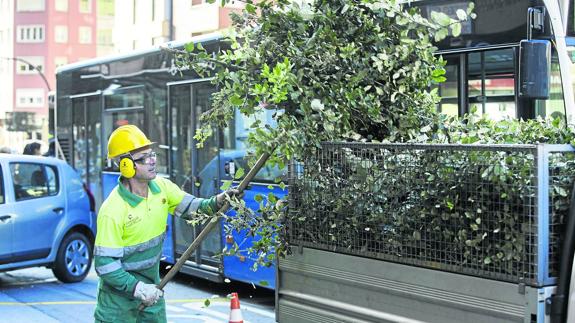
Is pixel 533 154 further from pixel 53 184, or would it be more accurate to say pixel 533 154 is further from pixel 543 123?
pixel 53 184

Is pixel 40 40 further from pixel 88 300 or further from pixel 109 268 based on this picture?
pixel 109 268

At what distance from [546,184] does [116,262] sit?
2558 mm

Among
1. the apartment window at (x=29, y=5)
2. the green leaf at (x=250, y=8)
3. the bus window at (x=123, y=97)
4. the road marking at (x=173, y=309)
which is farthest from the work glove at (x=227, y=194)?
the apartment window at (x=29, y=5)

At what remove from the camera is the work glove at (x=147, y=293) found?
5.20m

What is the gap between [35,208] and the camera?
38.4ft

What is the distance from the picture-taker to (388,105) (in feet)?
17.9

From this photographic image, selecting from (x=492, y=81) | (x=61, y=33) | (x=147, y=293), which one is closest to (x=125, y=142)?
(x=147, y=293)

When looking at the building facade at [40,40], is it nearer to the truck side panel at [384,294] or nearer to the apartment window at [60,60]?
the apartment window at [60,60]

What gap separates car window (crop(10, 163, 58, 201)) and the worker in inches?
253

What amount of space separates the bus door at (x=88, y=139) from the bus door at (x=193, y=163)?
2738 mm

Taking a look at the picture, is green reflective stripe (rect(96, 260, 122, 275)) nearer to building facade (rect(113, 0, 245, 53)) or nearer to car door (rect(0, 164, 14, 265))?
car door (rect(0, 164, 14, 265))

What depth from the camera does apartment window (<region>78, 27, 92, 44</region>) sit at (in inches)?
3525

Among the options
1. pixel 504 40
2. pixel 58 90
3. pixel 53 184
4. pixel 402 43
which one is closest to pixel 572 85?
pixel 504 40

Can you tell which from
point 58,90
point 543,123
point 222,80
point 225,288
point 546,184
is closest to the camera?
point 546,184
